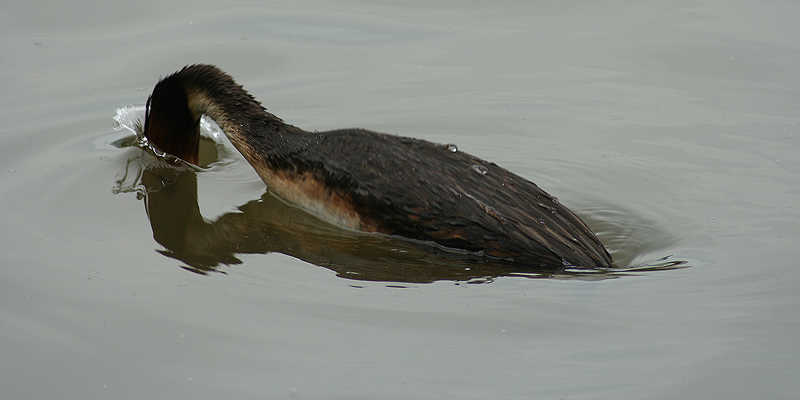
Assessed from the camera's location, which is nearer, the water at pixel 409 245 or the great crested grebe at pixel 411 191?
the water at pixel 409 245

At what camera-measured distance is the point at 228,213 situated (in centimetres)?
643

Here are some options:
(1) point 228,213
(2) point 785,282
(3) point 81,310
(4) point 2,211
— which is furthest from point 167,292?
(2) point 785,282

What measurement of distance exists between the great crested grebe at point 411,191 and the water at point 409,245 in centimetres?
19

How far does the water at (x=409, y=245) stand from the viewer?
4.37 m

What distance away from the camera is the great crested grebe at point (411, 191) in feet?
16.9

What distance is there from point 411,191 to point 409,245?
0.41m

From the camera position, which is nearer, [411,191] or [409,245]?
[411,191]

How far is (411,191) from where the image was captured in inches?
209

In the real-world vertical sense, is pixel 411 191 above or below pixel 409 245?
above

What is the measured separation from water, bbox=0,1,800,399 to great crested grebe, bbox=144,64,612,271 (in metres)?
0.19

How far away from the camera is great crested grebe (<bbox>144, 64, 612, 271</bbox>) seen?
5.16 metres

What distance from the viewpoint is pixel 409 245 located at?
5.53 m

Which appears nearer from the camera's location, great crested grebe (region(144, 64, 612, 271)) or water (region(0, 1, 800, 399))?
water (region(0, 1, 800, 399))

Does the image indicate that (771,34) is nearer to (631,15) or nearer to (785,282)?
(631,15)
